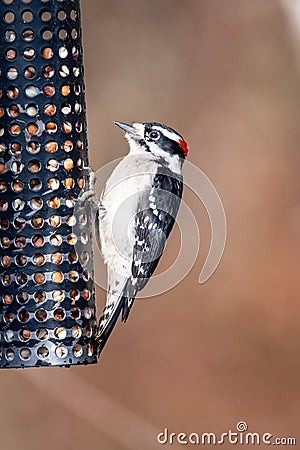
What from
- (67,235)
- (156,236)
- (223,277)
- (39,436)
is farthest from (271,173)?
(67,235)

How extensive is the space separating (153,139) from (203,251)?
2439mm

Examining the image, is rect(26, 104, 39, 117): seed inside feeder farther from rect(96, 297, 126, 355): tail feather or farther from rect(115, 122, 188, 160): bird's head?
rect(96, 297, 126, 355): tail feather

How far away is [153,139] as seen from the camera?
427cm

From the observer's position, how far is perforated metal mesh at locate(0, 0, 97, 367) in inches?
143

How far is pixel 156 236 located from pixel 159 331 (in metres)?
2.69

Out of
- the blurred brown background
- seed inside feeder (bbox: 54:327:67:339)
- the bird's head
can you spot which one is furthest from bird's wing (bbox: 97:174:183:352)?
the blurred brown background

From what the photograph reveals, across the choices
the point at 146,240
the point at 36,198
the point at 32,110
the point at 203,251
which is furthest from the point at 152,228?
the point at 203,251

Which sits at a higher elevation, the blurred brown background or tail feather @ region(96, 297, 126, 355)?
the blurred brown background

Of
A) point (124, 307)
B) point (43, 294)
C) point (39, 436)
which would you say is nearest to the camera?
point (43, 294)

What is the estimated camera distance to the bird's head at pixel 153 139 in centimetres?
426

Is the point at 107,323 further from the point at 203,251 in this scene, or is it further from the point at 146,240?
the point at 203,251

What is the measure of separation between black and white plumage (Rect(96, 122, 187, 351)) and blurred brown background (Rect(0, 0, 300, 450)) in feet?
7.69

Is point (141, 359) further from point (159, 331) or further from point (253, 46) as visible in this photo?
point (253, 46)

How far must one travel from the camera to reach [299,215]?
7066mm
